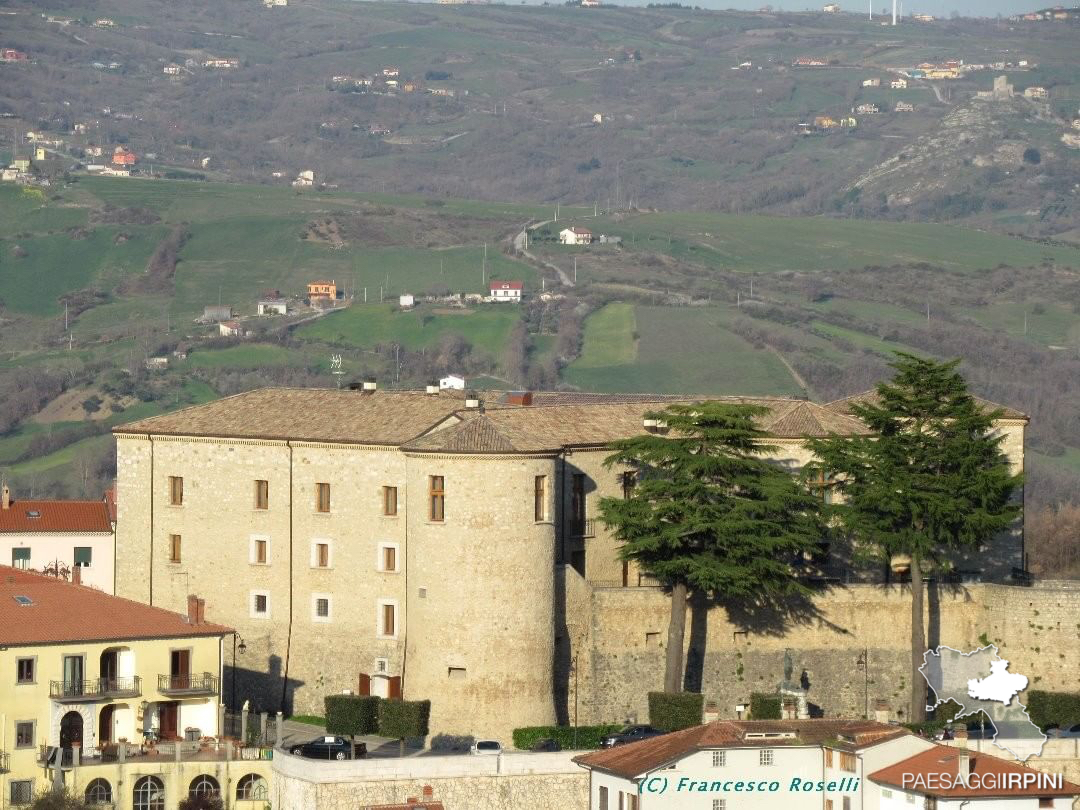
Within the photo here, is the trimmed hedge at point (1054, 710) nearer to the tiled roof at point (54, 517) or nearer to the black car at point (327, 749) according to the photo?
the black car at point (327, 749)

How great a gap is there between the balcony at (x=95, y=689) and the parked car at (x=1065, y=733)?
21.9 metres

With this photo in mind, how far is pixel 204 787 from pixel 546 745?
318 inches

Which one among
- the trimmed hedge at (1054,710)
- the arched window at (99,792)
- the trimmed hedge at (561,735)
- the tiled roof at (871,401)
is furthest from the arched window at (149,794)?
the tiled roof at (871,401)

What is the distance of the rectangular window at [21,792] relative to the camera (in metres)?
59.4

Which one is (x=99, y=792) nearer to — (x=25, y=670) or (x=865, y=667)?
(x=25, y=670)

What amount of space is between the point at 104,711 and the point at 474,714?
29.4 ft

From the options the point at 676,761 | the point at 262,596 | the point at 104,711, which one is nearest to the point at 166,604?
the point at 262,596

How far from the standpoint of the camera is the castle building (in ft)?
212

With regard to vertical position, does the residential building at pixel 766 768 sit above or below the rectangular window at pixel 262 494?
below

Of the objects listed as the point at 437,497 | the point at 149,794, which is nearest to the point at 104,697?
the point at 149,794

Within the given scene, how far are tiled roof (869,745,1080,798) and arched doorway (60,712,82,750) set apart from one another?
767 inches

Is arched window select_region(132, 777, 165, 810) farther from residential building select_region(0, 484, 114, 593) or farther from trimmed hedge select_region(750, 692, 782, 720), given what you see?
residential building select_region(0, 484, 114, 593)

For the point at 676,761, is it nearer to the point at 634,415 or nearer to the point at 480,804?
the point at 480,804

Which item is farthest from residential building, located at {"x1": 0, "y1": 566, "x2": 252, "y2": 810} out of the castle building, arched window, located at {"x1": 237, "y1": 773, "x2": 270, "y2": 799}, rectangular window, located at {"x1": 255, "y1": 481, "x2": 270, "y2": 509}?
rectangular window, located at {"x1": 255, "y1": 481, "x2": 270, "y2": 509}
